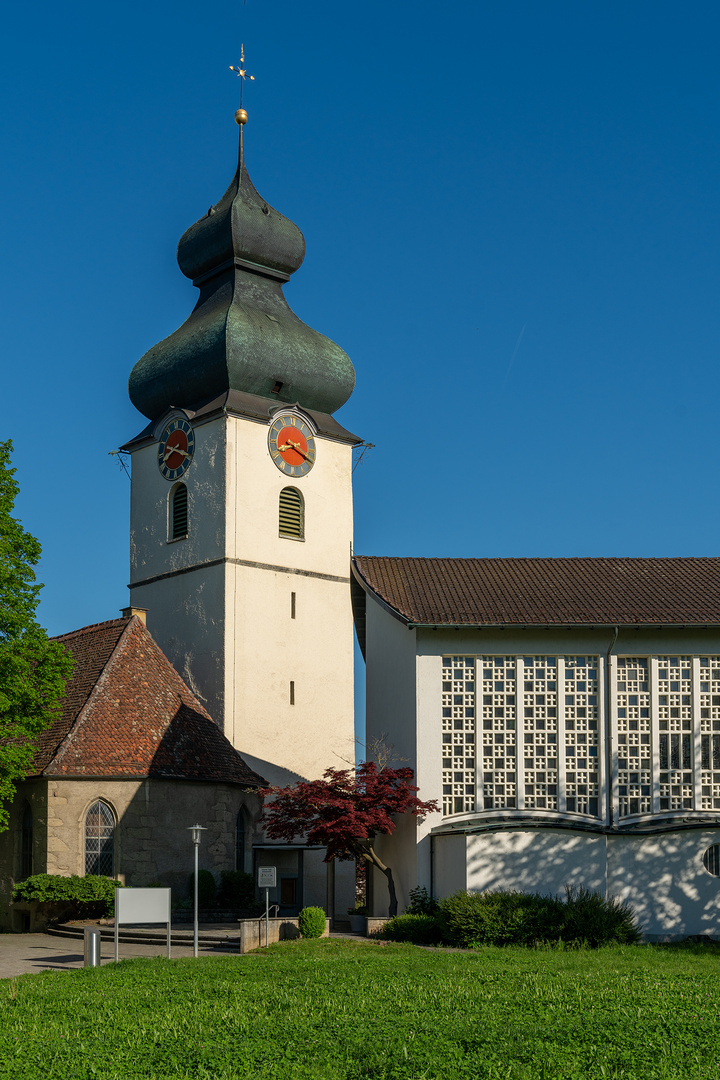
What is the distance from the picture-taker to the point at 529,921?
2425 cm

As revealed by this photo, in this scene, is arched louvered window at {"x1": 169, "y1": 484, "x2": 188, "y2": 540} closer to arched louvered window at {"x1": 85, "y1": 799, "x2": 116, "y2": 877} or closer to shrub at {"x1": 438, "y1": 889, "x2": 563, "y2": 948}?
arched louvered window at {"x1": 85, "y1": 799, "x2": 116, "y2": 877}

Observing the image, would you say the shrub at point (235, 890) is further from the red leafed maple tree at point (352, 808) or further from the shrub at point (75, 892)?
the red leafed maple tree at point (352, 808)

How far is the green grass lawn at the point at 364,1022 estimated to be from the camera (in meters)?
11.5

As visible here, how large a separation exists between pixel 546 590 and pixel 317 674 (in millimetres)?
15330

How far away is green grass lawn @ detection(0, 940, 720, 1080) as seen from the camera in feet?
37.7

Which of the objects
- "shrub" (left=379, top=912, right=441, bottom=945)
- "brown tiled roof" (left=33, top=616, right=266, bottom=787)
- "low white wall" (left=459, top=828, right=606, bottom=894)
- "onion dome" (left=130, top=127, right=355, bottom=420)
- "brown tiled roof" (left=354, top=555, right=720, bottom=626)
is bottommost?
"shrub" (left=379, top=912, right=441, bottom=945)

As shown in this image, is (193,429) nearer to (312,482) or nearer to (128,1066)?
(312,482)

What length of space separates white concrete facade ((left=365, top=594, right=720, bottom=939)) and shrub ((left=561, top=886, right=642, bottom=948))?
219 cm

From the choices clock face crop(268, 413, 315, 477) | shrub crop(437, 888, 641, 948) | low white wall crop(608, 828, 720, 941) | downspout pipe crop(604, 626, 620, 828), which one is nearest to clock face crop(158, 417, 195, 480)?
clock face crop(268, 413, 315, 477)

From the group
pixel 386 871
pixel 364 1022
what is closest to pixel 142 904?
pixel 364 1022

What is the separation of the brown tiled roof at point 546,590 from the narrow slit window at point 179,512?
13.8m

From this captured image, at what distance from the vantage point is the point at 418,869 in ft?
94.6

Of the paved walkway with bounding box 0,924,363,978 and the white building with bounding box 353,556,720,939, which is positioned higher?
the white building with bounding box 353,556,720,939

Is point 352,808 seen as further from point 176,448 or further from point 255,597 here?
point 176,448
